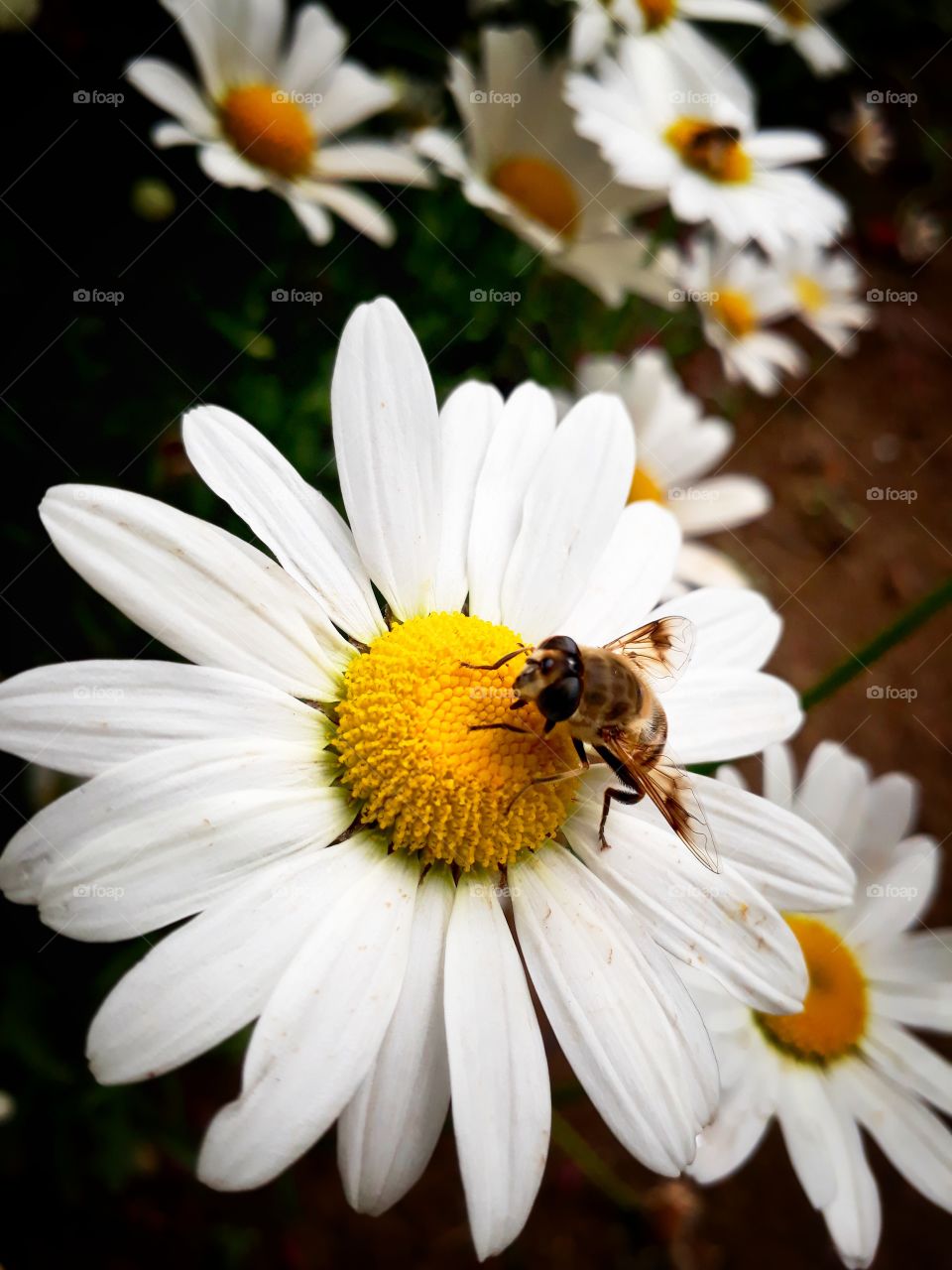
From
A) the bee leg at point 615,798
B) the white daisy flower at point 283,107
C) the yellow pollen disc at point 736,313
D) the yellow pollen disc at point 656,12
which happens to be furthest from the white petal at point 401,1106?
the yellow pollen disc at point 736,313

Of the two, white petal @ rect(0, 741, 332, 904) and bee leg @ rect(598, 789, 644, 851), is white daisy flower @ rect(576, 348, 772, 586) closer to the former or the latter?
bee leg @ rect(598, 789, 644, 851)

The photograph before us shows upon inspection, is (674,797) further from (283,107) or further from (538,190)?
(283,107)

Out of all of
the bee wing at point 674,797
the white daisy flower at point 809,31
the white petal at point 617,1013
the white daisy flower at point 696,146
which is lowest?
the white petal at point 617,1013

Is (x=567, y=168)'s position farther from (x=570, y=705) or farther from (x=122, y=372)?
(x=570, y=705)

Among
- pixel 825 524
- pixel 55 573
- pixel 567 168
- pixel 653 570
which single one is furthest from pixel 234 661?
pixel 825 524

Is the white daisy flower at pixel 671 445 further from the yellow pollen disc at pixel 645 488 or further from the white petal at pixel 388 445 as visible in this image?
the white petal at pixel 388 445

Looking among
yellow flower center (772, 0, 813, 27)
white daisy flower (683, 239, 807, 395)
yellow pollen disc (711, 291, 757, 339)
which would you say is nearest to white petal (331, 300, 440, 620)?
white daisy flower (683, 239, 807, 395)

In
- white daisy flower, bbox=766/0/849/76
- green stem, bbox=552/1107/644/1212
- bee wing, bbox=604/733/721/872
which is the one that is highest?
white daisy flower, bbox=766/0/849/76
